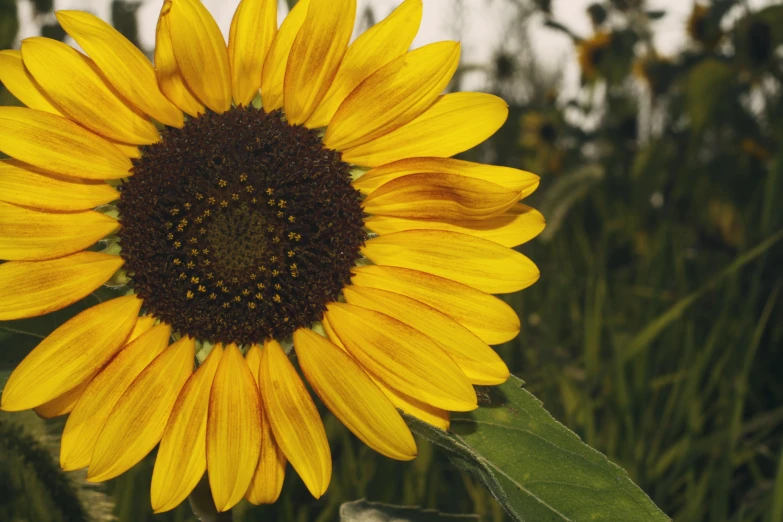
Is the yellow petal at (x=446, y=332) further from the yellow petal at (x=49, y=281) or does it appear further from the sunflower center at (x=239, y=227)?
the yellow petal at (x=49, y=281)

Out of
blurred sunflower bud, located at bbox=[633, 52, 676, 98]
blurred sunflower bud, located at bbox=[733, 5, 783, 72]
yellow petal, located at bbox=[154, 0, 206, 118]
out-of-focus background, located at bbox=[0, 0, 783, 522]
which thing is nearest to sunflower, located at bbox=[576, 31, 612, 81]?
out-of-focus background, located at bbox=[0, 0, 783, 522]

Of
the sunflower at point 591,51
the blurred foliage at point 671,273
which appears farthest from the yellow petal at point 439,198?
the sunflower at point 591,51

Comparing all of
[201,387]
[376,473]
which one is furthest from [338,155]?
[376,473]

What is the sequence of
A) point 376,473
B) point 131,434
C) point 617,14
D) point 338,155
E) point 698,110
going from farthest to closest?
point 617,14 → point 698,110 → point 376,473 → point 338,155 → point 131,434

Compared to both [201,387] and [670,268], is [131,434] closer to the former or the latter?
[201,387]

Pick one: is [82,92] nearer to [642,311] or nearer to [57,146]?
[57,146]

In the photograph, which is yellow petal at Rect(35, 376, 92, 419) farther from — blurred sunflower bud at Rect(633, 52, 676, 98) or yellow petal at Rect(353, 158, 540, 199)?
blurred sunflower bud at Rect(633, 52, 676, 98)

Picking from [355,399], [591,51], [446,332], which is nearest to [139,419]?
[355,399]
